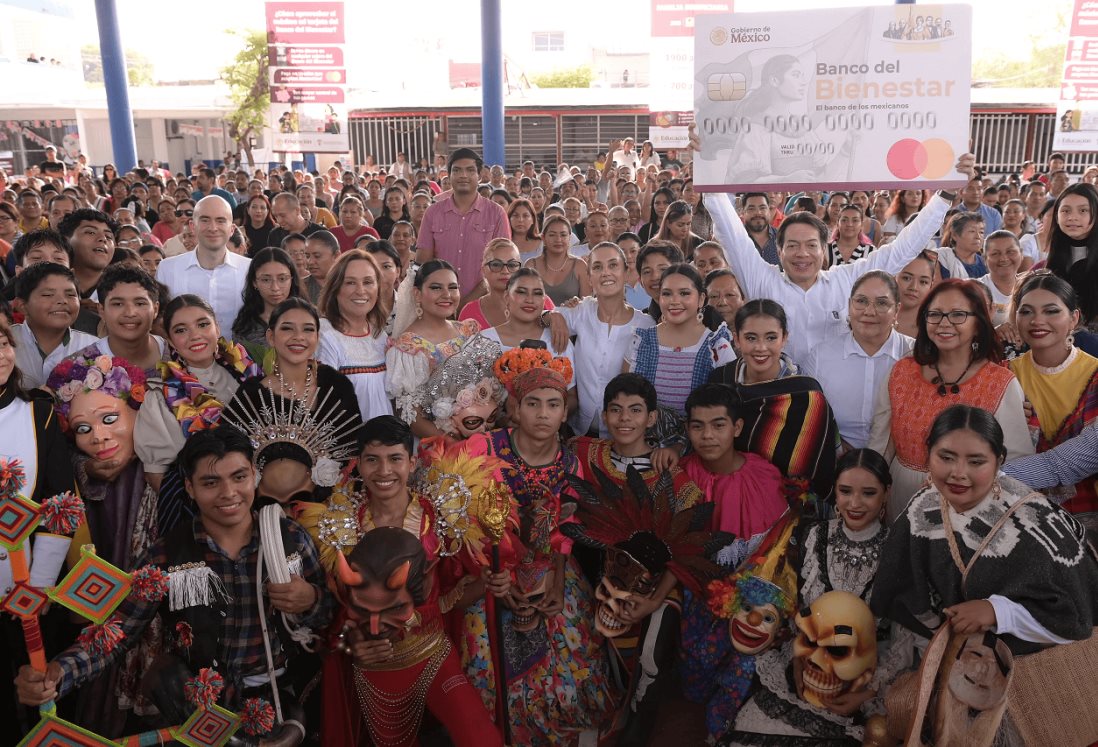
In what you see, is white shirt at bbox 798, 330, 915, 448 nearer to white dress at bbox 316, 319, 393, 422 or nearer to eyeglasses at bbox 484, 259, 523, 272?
eyeglasses at bbox 484, 259, 523, 272

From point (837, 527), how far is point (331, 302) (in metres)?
→ 2.38

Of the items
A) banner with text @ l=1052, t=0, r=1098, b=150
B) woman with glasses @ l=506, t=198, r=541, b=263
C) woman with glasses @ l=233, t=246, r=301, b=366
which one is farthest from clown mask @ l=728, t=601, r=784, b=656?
banner with text @ l=1052, t=0, r=1098, b=150

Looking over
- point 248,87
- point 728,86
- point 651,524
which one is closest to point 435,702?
point 651,524

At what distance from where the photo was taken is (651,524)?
3.01 meters

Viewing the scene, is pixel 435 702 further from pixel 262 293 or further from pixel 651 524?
pixel 262 293

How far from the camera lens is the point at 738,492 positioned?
3.30 m

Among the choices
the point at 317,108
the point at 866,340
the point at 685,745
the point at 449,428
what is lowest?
the point at 685,745

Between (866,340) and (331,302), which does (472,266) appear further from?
(866,340)

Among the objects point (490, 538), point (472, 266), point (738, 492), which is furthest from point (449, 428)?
point (472, 266)

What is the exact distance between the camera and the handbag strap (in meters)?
2.53

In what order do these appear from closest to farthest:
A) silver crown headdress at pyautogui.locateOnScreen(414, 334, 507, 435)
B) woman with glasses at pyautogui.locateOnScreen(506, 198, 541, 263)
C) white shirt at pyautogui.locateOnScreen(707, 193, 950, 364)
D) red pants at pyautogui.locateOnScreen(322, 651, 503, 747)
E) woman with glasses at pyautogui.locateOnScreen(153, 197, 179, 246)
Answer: red pants at pyautogui.locateOnScreen(322, 651, 503, 747), silver crown headdress at pyautogui.locateOnScreen(414, 334, 507, 435), white shirt at pyautogui.locateOnScreen(707, 193, 950, 364), woman with glasses at pyautogui.locateOnScreen(506, 198, 541, 263), woman with glasses at pyautogui.locateOnScreen(153, 197, 179, 246)

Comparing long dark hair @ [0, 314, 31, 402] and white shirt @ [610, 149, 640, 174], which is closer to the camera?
long dark hair @ [0, 314, 31, 402]

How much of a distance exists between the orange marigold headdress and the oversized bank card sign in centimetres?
181

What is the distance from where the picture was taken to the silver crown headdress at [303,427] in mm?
3055
